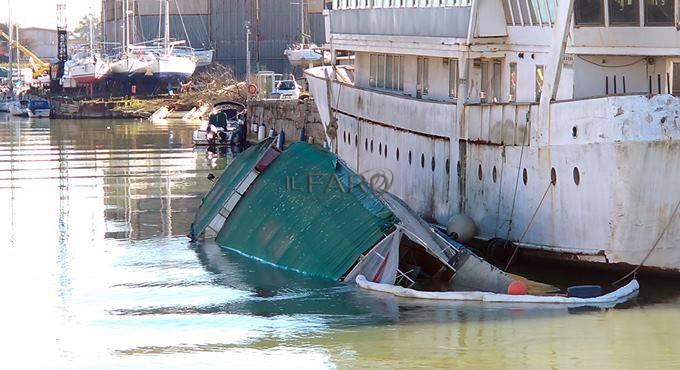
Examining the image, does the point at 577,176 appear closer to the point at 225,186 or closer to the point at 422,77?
the point at 422,77

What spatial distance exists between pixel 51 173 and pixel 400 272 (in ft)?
89.3

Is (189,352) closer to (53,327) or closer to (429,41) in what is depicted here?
(53,327)

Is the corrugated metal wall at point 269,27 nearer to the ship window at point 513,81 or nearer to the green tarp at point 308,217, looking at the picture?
the green tarp at point 308,217

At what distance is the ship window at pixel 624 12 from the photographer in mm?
24328

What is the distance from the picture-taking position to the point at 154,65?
104000 millimetres

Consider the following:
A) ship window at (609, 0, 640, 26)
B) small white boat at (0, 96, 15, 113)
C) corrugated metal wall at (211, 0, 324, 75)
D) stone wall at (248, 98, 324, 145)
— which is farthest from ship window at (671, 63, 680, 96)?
small white boat at (0, 96, 15, 113)

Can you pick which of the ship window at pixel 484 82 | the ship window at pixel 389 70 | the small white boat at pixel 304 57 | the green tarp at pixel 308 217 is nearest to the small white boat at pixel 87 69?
the small white boat at pixel 304 57

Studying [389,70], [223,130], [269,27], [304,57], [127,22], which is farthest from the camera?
[127,22]

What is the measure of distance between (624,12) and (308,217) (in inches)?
287

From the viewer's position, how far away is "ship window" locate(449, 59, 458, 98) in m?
30.2

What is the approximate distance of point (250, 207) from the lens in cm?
2997

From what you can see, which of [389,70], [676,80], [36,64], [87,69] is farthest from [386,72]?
[36,64]

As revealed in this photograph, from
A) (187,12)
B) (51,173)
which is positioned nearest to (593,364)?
(51,173)

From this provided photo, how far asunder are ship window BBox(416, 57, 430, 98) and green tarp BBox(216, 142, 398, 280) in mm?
3420
